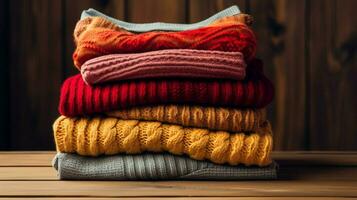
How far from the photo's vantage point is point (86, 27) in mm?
917

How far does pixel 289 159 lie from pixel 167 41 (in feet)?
1.04

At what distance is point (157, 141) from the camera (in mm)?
835

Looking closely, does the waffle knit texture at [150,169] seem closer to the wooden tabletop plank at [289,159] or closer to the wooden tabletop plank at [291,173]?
the wooden tabletop plank at [291,173]

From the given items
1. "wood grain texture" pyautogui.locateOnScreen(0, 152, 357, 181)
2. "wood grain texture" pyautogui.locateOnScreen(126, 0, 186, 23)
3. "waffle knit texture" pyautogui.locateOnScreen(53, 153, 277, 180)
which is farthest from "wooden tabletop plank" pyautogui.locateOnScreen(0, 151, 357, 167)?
"wood grain texture" pyautogui.locateOnScreen(126, 0, 186, 23)

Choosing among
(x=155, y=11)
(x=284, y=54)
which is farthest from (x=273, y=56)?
(x=155, y=11)

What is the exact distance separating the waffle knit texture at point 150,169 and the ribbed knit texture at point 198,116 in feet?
0.17

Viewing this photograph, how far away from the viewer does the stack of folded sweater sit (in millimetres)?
832

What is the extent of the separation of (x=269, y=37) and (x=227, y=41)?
1.45 ft

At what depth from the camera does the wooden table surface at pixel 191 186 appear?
0.76m

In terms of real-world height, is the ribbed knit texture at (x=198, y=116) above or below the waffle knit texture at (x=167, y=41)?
below

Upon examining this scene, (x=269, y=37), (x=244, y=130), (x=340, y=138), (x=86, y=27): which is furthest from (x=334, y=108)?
(x=86, y=27)

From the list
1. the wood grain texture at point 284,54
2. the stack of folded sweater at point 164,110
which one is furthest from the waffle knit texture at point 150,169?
the wood grain texture at point 284,54

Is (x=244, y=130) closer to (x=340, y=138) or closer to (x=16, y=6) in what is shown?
(x=340, y=138)

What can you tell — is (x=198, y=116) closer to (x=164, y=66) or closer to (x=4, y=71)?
(x=164, y=66)
